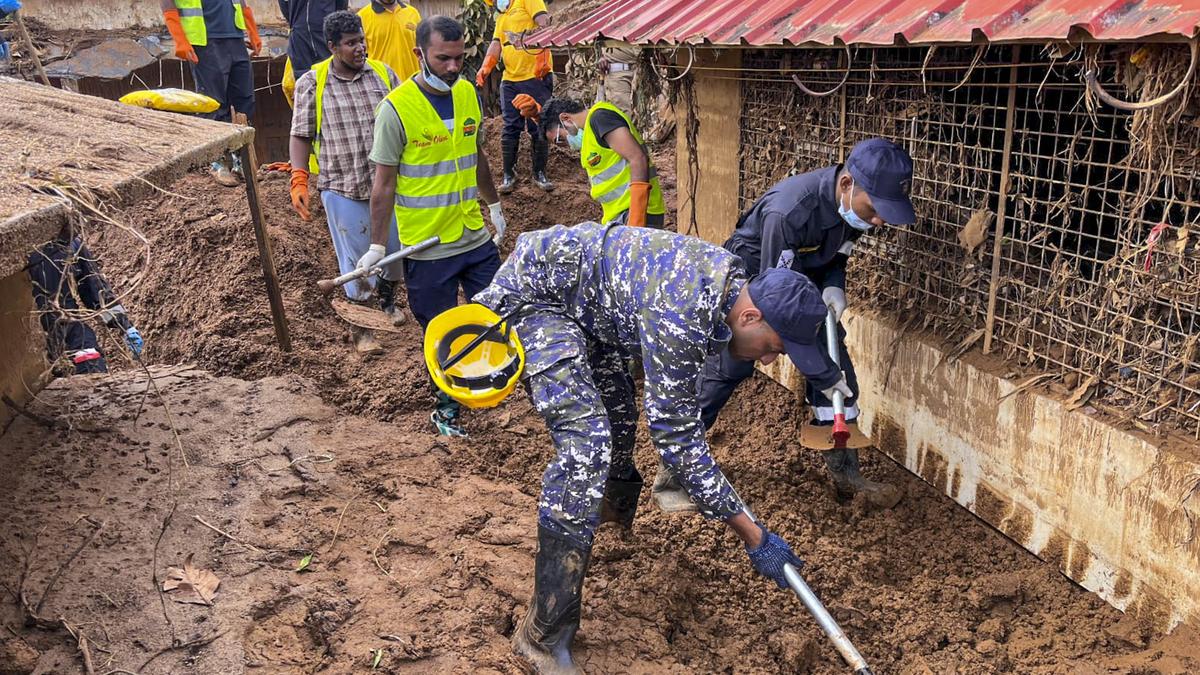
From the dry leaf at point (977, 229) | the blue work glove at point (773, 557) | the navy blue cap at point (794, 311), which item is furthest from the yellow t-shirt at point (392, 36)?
the blue work glove at point (773, 557)

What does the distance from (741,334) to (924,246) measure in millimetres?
1992

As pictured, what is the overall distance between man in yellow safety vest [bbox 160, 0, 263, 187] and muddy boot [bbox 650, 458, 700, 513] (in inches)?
210

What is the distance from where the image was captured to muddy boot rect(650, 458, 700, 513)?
13.9 feet

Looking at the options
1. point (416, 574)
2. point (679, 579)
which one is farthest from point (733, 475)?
point (416, 574)

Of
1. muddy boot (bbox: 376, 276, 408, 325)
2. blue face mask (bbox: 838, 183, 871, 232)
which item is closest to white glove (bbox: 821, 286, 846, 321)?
blue face mask (bbox: 838, 183, 871, 232)

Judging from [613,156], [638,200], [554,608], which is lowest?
[554,608]

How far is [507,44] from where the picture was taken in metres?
8.57

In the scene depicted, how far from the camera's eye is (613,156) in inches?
215

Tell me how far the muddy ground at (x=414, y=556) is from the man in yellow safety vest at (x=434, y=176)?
886 mm

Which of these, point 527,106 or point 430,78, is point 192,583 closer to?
point 430,78

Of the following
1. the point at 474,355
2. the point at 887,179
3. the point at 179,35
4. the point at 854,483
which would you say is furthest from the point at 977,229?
the point at 179,35

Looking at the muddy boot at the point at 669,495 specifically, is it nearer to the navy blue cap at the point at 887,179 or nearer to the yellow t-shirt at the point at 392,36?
the navy blue cap at the point at 887,179

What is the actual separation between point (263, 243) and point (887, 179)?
12.4 ft

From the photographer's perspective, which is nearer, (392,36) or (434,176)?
(434,176)
